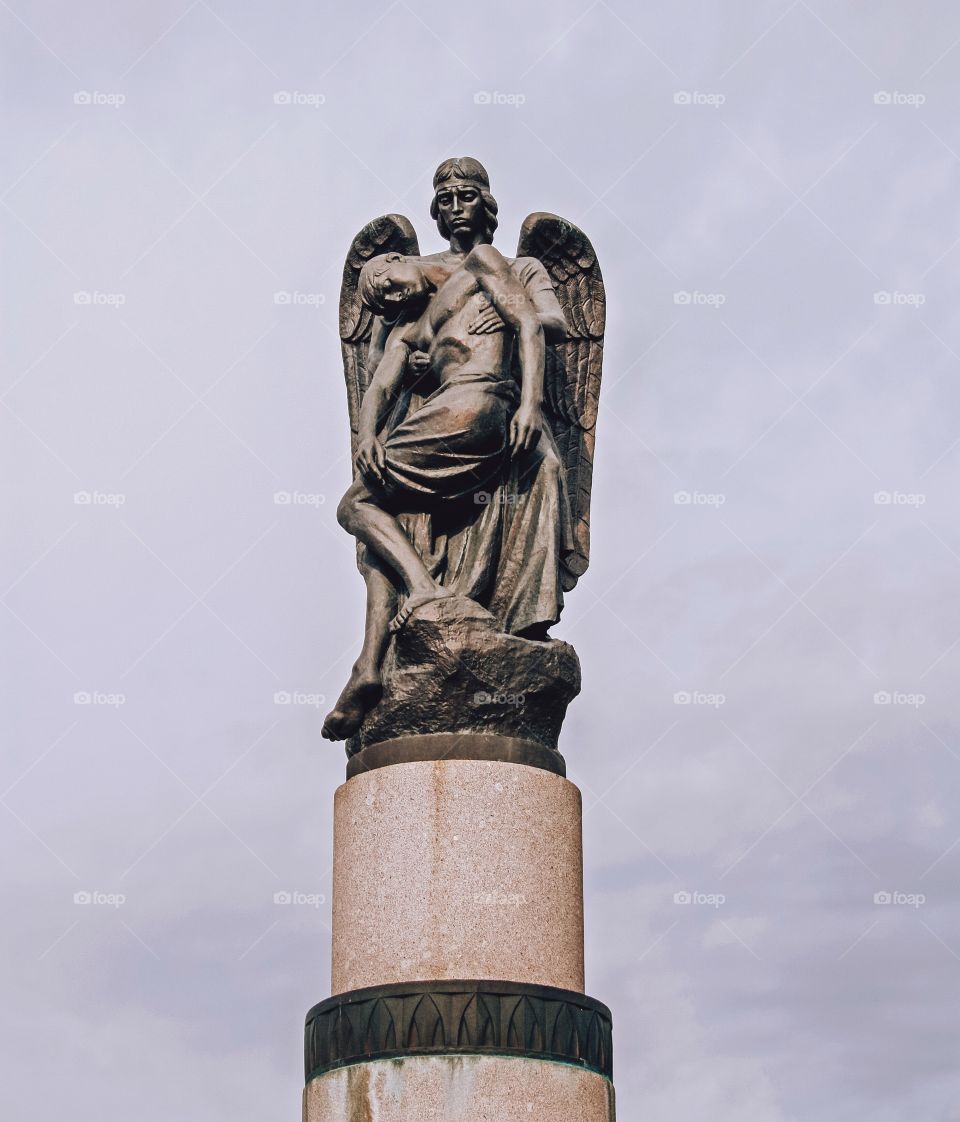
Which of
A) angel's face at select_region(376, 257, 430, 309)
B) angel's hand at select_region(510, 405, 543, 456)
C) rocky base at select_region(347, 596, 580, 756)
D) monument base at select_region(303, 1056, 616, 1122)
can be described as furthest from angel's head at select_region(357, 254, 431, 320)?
monument base at select_region(303, 1056, 616, 1122)

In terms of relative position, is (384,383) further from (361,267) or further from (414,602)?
(414,602)

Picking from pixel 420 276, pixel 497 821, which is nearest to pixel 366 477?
pixel 420 276

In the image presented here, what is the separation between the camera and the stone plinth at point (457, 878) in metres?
9.87

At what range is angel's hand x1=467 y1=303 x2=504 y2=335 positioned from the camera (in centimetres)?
1188

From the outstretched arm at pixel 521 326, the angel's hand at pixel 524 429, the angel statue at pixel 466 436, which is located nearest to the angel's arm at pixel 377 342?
the angel statue at pixel 466 436

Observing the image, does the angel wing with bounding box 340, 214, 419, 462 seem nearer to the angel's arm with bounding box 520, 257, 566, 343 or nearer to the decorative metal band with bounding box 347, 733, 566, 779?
the angel's arm with bounding box 520, 257, 566, 343

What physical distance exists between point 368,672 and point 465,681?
2.45 ft

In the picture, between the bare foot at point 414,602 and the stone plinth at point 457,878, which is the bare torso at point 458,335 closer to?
the bare foot at point 414,602

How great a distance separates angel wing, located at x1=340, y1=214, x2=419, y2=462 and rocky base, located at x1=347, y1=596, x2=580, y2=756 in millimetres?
2880

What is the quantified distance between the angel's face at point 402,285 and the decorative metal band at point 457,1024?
16.5ft

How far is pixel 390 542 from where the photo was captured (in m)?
11.3

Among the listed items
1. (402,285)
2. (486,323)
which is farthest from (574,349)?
(402,285)

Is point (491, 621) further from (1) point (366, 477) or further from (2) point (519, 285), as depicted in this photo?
(2) point (519, 285)

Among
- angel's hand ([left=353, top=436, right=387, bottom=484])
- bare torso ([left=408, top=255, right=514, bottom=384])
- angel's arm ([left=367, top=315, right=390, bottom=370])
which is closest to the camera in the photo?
angel's hand ([left=353, top=436, right=387, bottom=484])
